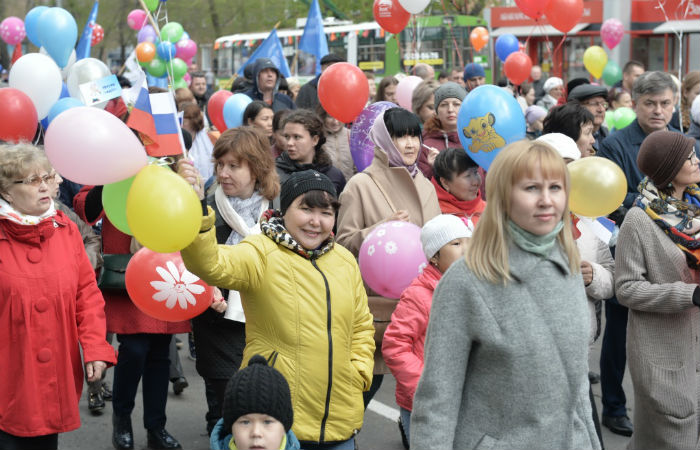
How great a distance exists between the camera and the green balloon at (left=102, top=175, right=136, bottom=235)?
366cm

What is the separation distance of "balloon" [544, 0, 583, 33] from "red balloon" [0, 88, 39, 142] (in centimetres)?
567

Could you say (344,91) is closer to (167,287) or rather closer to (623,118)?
(167,287)

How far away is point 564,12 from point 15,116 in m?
5.93

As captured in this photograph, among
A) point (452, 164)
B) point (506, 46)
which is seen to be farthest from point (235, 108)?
point (506, 46)

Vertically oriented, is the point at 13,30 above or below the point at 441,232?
above

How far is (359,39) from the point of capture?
87.7 ft

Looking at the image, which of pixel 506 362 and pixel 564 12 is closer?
pixel 506 362

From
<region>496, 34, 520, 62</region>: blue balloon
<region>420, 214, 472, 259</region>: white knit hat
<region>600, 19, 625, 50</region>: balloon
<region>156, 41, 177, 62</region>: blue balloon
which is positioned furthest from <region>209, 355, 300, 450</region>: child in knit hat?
<region>600, 19, 625, 50</region>: balloon

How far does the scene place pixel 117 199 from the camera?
146 inches

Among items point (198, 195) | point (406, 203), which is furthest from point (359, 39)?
point (198, 195)

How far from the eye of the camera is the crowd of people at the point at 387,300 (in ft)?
8.32

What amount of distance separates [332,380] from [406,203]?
1550mm

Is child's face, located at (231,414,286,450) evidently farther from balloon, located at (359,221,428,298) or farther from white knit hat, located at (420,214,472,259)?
balloon, located at (359,221,428,298)

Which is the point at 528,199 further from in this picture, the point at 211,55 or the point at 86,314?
the point at 211,55
